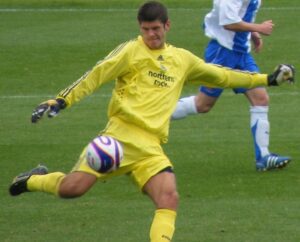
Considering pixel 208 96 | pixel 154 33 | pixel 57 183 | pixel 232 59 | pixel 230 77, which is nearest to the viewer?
pixel 154 33

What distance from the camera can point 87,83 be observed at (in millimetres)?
9633

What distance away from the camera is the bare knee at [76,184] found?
9.80 metres

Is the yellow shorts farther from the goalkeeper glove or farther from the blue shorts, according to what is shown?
the blue shorts

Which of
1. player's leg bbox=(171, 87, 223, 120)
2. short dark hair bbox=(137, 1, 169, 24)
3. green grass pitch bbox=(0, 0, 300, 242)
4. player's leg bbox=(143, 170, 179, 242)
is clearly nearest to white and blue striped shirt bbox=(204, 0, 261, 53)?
player's leg bbox=(171, 87, 223, 120)

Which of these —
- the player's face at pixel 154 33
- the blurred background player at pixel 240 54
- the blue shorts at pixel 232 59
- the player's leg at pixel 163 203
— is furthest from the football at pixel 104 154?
the blue shorts at pixel 232 59

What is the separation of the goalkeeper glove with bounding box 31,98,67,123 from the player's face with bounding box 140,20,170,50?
953 mm

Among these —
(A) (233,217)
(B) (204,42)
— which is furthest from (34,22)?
(A) (233,217)

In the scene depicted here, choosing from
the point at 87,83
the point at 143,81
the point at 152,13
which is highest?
the point at 152,13

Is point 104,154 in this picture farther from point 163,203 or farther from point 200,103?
point 200,103

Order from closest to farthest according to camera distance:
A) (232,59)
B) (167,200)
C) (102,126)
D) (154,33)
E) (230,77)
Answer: (167,200)
(154,33)
(230,77)
(232,59)
(102,126)

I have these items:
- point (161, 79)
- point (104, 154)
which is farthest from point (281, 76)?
point (104, 154)

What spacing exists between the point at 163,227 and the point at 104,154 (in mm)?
668

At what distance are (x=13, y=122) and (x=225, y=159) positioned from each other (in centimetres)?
334

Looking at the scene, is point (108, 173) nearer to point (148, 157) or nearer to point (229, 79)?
point (148, 157)
